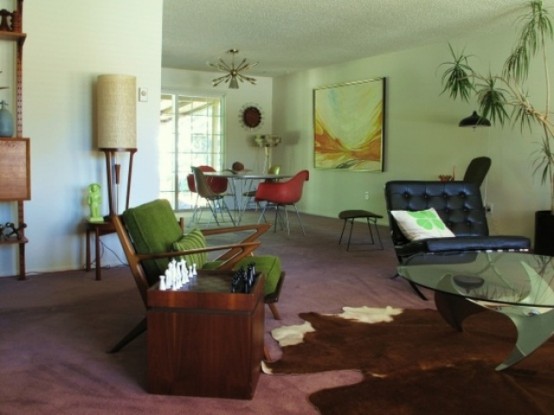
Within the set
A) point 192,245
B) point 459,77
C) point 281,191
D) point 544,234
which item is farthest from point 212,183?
point 192,245

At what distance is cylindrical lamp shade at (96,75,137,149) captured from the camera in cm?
417

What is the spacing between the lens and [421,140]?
22.8 feet

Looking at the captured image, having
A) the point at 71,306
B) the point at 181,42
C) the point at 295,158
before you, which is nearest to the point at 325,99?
the point at 295,158

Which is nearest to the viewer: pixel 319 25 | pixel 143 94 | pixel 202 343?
pixel 202 343

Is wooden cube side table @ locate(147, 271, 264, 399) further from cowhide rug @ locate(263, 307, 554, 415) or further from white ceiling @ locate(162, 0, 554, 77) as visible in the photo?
white ceiling @ locate(162, 0, 554, 77)

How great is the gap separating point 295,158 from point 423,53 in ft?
10.5

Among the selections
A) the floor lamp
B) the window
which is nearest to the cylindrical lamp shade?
the floor lamp

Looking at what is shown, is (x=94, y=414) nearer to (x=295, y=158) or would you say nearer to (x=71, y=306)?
(x=71, y=306)

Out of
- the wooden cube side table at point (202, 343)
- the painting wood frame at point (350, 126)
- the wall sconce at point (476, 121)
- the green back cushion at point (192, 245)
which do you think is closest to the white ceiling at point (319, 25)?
the painting wood frame at point (350, 126)

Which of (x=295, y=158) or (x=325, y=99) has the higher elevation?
(x=325, y=99)

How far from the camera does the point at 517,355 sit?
241 centimetres

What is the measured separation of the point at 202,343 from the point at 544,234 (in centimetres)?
406

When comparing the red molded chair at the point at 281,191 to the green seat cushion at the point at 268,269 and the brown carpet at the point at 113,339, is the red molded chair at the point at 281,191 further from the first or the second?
the green seat cushion at the point at 268,269

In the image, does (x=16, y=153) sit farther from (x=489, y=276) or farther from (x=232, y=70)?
(x=232, y=70)
